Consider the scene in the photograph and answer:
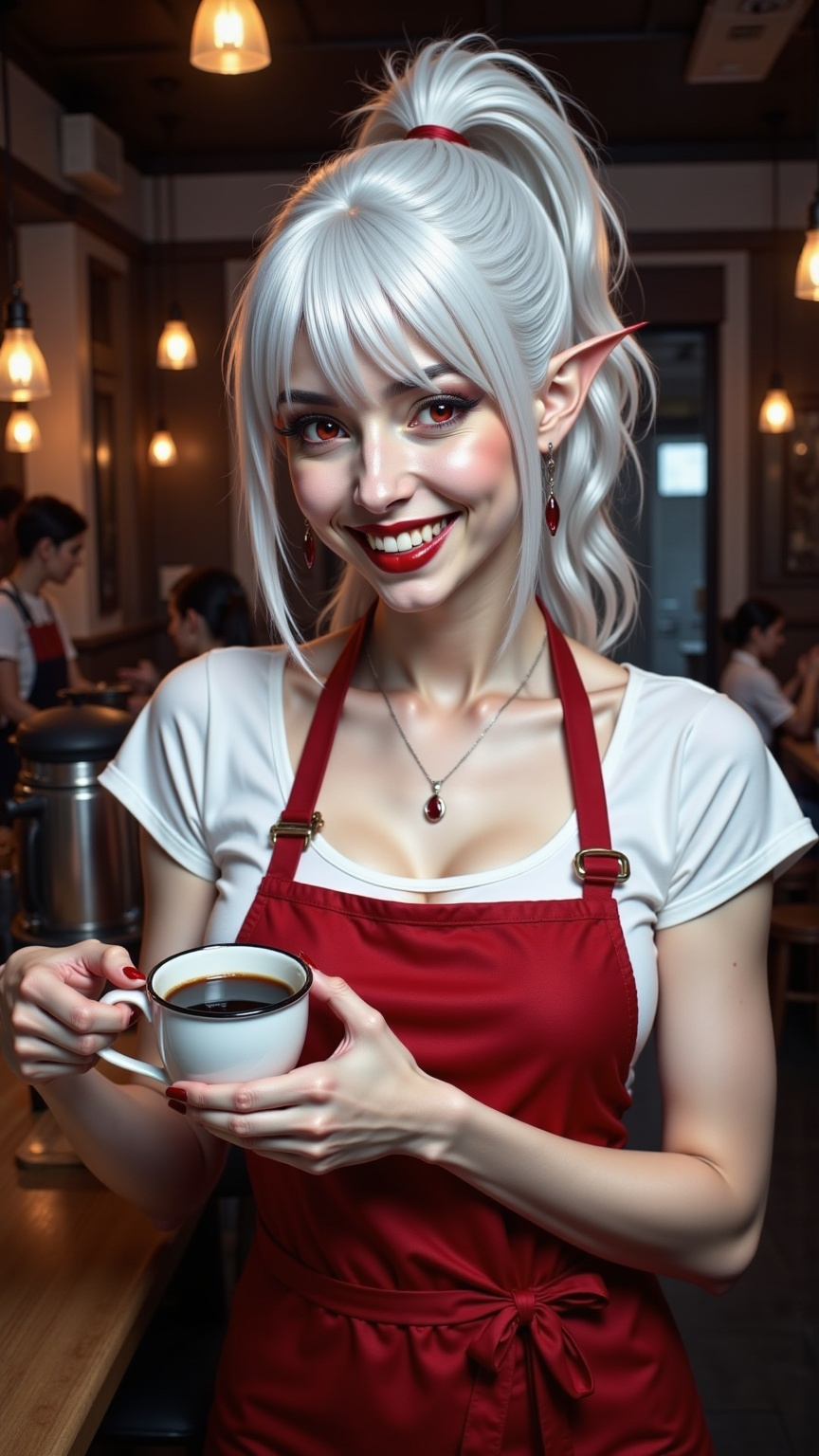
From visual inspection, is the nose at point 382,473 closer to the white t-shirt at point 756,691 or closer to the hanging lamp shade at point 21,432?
the hanging lamp shade at point 21,432

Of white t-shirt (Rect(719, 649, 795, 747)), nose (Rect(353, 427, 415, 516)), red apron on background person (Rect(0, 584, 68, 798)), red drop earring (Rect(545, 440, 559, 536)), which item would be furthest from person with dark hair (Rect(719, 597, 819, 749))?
nose (Rect(353, 427, 415, 516))

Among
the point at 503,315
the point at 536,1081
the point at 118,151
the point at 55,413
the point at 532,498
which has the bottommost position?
the point at 536,1081

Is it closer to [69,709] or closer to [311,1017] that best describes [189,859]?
[311,1017]

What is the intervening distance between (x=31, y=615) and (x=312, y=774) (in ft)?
12.9

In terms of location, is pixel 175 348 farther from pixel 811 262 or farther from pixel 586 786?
pixel 586 786

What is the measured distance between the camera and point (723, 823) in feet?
4.12

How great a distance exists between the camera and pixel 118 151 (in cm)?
637

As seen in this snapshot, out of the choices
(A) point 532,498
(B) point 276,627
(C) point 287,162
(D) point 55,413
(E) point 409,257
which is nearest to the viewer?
(E) point 409,257

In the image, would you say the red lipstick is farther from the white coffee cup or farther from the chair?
the chair

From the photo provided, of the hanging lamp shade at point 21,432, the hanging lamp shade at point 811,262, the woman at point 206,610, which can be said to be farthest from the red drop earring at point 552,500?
the hanging lamp shade at point 21,432

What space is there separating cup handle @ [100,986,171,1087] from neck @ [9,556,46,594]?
4.18m

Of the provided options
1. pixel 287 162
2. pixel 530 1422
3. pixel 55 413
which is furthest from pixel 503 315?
pixel 287 162

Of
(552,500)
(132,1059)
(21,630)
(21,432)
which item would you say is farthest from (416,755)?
(21,432)

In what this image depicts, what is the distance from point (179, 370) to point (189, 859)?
21.9 feet
